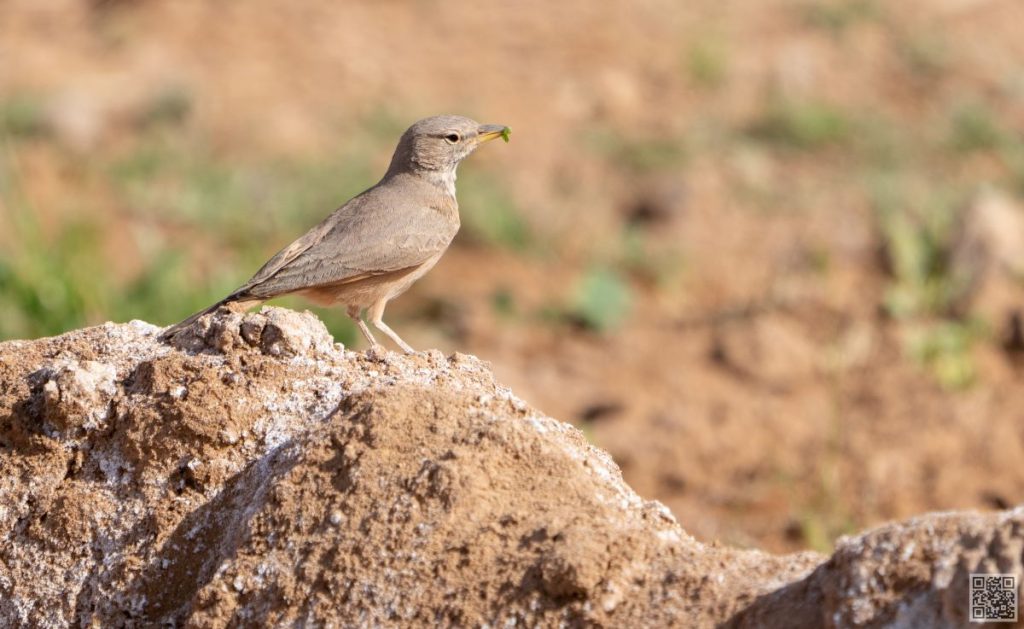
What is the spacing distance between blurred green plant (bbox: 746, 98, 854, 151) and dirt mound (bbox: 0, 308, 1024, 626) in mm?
8666

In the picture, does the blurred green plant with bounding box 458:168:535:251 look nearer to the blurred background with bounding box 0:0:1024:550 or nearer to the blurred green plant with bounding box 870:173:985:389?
the blurred background with bounding box 0:0:1024:550

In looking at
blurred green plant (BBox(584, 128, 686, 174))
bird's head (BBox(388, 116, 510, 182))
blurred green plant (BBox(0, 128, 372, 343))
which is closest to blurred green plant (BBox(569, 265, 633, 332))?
blurred green plant (BBox(0, 128, 372, 343))

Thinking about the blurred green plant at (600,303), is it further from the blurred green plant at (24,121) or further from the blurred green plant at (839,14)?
the blurred green plant at (839,14)

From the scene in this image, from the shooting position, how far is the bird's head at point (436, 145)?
5.82 metres

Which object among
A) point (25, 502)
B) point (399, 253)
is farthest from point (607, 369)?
point (25, 502)

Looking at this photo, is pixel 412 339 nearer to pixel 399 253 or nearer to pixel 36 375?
pixel 399 253

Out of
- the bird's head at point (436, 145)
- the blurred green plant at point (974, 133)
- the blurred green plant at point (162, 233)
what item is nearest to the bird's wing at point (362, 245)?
the bird's head at point (436, 145)

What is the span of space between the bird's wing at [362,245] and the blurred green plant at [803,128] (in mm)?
6873

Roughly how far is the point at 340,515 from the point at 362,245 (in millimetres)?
→ 2137

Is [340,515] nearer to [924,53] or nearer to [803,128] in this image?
[803,128]

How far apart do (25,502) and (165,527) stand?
0.48 metres

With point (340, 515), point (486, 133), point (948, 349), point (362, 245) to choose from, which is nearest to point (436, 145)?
point (486, 133)

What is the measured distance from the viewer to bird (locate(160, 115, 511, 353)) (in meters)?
4.88

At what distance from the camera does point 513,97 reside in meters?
13.0
